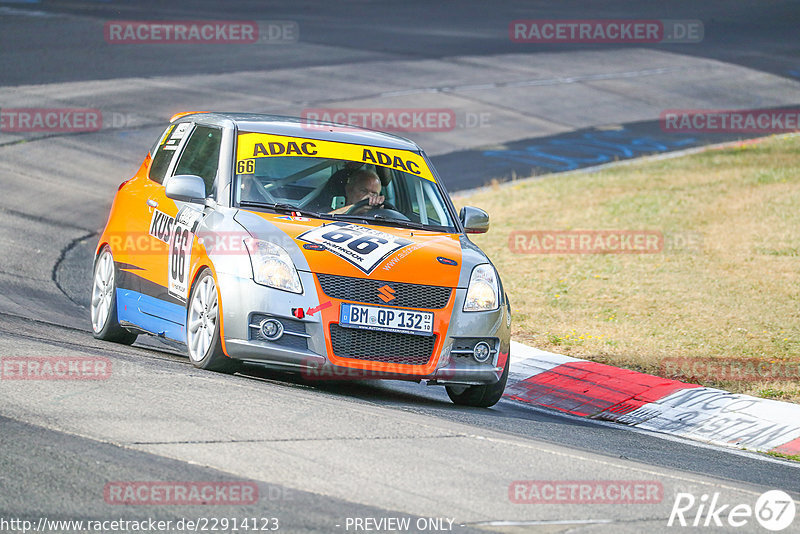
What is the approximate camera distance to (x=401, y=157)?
9.61 meters

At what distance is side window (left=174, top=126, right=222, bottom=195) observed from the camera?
900cm

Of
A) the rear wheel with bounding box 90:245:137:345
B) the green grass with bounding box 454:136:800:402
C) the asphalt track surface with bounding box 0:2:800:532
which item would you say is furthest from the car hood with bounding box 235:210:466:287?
the green grass with bounding box 454:136:800:402

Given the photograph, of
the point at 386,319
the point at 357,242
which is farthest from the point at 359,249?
the point at 386,319

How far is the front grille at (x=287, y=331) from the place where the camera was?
7.79m

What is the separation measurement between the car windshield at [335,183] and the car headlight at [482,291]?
77 cm

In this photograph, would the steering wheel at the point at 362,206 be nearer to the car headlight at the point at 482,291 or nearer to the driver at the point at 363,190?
the driver at the point at 363,190

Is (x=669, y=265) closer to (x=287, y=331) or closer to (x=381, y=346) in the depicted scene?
(x=381, y=346)

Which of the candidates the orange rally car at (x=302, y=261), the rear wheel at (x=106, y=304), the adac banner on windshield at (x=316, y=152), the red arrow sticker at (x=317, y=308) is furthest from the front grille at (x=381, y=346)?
the rear wheel at (x=106, y=304)

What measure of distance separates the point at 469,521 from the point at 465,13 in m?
35.3

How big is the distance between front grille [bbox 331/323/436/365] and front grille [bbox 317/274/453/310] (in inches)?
7.8

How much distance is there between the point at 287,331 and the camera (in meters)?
7.82

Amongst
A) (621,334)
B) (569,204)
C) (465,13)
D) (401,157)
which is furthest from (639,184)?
(465,13)

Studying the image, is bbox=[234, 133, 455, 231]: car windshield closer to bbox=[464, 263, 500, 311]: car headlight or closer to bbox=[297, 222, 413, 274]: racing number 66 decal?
bbox=[297, 222, 413, 274]: racing number 66 decal

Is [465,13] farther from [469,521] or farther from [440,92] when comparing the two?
[469,521]
